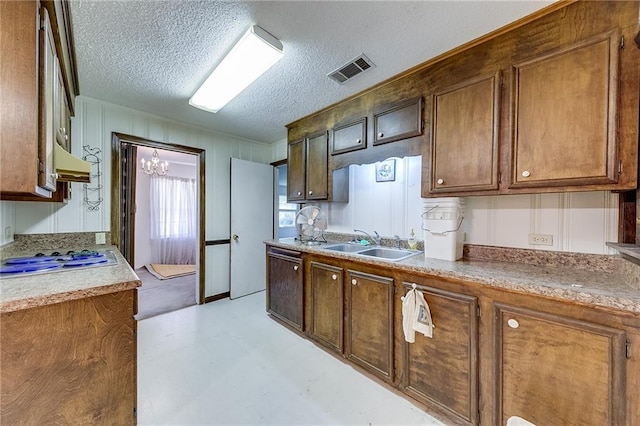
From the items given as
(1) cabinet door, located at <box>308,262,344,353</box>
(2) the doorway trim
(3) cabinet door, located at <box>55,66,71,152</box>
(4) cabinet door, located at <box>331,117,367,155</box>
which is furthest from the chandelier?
(1) cabinet door, located at <box>308,262,344,353</box>

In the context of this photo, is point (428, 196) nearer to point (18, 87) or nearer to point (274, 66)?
point (274, 66)

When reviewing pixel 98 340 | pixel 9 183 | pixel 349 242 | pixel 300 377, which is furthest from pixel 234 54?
pixel 300 377

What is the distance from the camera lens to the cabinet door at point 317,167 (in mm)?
2652

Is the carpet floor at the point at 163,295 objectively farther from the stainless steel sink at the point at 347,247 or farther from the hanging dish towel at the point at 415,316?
the hanging dish towel at the point at 415,316

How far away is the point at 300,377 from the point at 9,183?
6.50 feet

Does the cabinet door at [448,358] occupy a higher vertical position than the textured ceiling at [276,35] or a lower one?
lower

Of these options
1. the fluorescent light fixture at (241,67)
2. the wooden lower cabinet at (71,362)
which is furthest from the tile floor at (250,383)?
the fluorescent light fixture at (241,67)

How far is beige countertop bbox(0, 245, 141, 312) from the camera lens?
0.94 meters

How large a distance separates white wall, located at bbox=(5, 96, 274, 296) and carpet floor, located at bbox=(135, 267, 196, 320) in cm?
45

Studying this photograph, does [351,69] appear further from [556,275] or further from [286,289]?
[286,289]

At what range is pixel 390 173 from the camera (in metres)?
2.43

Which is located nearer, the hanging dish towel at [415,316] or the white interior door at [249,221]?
the hanging dish towel at [415,316]

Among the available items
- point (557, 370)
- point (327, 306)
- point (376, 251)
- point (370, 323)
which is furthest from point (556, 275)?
point (327, 306)

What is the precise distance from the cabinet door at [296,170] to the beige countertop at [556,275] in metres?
1.44
